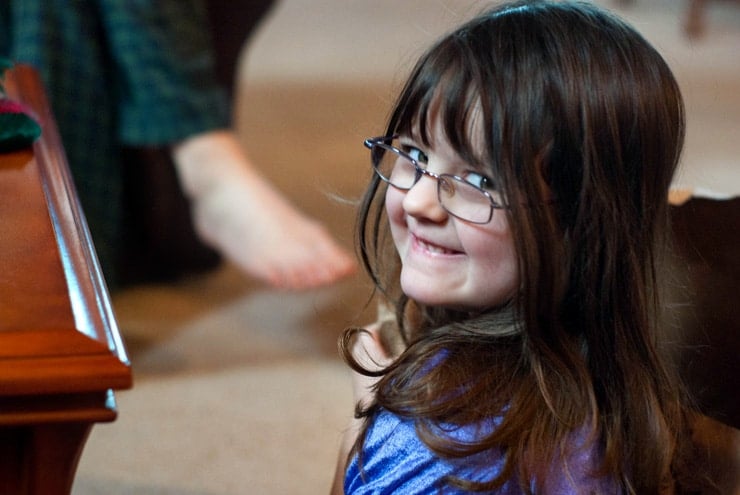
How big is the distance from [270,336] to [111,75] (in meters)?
0.51

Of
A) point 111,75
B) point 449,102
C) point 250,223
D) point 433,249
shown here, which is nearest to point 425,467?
point 433,249

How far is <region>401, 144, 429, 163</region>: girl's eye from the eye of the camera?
2.44 feet

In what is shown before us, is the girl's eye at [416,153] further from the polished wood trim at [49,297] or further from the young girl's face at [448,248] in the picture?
the polished wood trim at [49,297]

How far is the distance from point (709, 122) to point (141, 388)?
177 cm

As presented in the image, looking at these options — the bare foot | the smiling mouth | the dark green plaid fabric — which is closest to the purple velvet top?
the smiling mouth

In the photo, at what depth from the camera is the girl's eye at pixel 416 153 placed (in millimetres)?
743

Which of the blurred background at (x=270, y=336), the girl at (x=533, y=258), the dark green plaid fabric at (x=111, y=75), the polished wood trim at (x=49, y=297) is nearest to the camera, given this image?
the polished wood trim at (x=49, y=297)

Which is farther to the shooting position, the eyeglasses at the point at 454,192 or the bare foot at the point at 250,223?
the bare foot at the point at 250,223

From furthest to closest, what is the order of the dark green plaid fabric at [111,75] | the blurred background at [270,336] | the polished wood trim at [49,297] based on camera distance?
the dark green plaid fabric at [111,75]
the blurred background at [270,336]
the polished wood trim at [49,297]

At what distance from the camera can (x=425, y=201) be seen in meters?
0.72

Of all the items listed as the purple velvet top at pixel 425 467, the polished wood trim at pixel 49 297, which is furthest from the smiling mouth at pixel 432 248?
the polished wood trim at pixel 49 297

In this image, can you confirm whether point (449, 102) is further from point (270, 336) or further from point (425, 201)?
point (270, 336)

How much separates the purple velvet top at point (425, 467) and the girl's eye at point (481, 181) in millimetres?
165

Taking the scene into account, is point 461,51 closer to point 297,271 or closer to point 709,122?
point 297,271
